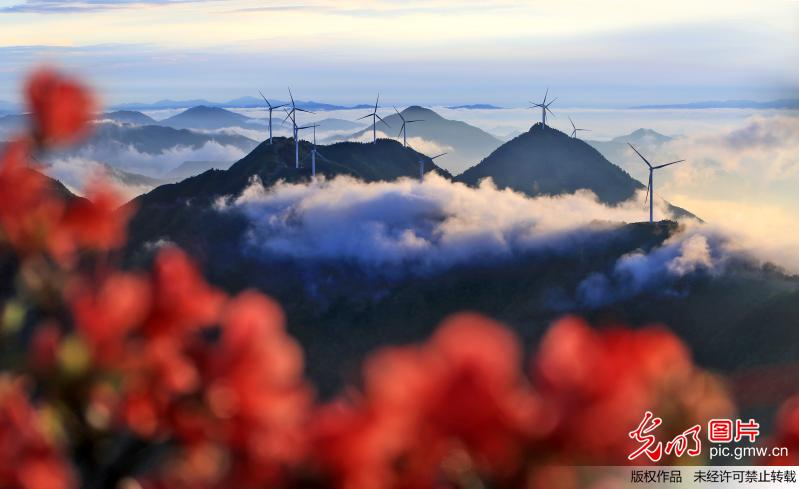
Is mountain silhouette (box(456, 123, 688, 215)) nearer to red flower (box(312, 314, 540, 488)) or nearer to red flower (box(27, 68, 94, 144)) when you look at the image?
red flower (box(27, 68, 94, 144))

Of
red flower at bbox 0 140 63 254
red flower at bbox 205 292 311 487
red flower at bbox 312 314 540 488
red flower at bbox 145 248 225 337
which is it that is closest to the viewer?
red flower at bbox 312 314 540 488

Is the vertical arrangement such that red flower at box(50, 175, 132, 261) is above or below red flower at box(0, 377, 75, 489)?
above

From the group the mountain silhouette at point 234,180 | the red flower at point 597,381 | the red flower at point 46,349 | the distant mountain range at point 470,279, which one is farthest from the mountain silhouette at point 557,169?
the red flower at point 597,381

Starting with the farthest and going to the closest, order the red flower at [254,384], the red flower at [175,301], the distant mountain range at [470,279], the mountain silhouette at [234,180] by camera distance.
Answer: the mountain silhouette at [234,180] < the distant mountain range at [470,279] < the red flower at [175,301] < the red flower at [254,384]

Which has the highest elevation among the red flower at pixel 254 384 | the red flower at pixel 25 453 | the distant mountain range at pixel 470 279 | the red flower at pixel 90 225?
the red flower at pixel 90 225

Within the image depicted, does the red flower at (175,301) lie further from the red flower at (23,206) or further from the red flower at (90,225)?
the red flower at (23,206)

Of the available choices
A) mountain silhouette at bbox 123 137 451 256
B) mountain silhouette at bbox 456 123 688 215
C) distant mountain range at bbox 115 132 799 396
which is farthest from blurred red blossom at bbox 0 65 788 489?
mountain silhouette at bbox 456 123 688 215

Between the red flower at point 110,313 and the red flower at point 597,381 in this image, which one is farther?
the red flower at point 110,313
